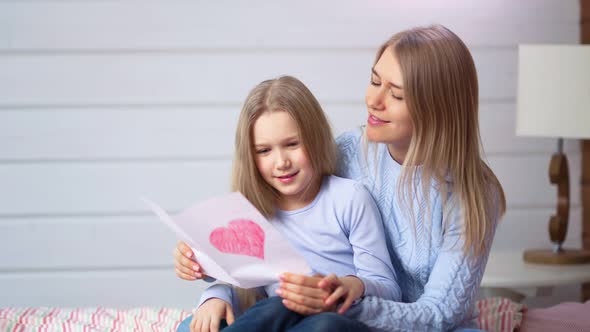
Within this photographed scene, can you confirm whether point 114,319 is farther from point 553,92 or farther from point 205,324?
point 553,92

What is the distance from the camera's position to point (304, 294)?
1.39m

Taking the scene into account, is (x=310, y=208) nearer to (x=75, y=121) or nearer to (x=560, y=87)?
(x=560, y=87)

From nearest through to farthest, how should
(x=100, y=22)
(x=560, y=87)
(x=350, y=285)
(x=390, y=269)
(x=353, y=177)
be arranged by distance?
(x=350, y=285) < (x=390, y=269) < (x=353, y=177) < (x=560, y=87) < (x=100, y=22)

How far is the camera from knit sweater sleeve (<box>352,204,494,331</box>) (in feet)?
4.88

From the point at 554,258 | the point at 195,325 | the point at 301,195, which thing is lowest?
the point at 554,258

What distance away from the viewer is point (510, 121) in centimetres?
304

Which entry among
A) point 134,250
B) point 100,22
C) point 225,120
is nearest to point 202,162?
point 225,120

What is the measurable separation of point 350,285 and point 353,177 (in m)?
0.34

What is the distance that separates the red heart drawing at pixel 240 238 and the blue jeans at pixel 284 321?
10 cm

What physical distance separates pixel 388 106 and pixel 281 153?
0.72 ft

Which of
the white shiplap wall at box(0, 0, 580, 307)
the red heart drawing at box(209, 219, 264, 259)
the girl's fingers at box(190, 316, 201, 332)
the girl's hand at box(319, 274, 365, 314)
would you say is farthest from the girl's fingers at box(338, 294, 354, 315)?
the white shiplap wall at box(0, 0, 580, 307)

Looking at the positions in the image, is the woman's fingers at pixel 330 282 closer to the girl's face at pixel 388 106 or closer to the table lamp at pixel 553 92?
the girl's face at pixel 388 106

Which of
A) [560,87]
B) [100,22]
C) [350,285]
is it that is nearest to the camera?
[350,285]

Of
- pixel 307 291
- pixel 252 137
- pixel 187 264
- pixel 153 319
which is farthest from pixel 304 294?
pixel 153 319
